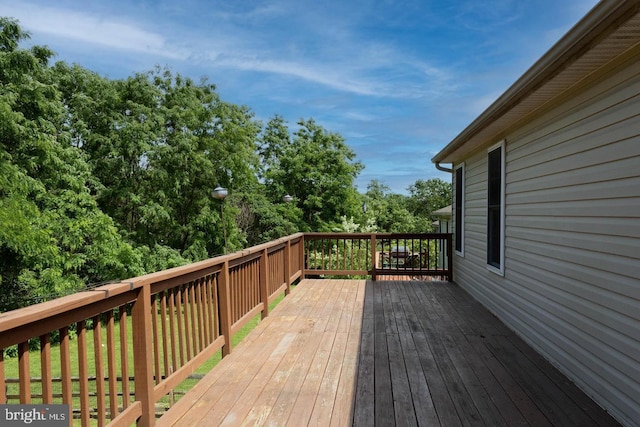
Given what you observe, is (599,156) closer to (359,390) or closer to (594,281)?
(594,281)

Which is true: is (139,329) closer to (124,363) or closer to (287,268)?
(124,363)

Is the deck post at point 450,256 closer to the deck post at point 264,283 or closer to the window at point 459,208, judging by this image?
the window at point 459,208

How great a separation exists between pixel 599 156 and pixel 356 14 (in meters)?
8.44

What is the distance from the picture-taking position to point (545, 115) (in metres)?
3.41

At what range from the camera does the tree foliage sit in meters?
9.55

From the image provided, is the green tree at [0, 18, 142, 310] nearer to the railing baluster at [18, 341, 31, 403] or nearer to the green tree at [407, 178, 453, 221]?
the railing baluster at [18, 341, 31, 403]

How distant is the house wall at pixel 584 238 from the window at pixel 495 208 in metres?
0.22

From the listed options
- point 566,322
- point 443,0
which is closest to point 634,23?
point 566,322

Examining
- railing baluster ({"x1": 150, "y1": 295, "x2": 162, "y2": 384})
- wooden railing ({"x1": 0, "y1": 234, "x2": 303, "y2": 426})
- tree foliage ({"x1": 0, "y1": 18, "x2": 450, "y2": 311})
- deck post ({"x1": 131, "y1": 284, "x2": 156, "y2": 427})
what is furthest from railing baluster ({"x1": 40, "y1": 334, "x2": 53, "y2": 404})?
tree foliage ({"x1": 0, "y1": 18, "x2": 450, "y2": 311})

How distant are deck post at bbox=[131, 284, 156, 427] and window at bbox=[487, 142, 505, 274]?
3.81 metres

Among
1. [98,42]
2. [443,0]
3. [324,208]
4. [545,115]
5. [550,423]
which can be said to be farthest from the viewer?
[324,208]

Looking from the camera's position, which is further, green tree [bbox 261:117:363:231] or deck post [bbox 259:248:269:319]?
green tree [bbox 261:117:363:231]

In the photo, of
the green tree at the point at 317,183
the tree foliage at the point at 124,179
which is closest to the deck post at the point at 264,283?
the tree foliage at the point at 124,179

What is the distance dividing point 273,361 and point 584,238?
2.61 meters
